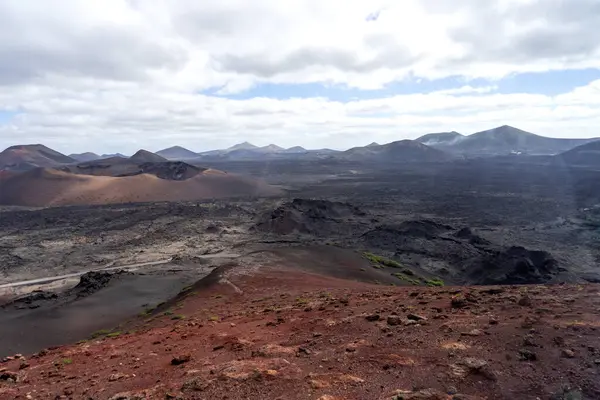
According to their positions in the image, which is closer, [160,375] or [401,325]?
[160,375]

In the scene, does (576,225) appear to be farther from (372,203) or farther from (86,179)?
(86,179)

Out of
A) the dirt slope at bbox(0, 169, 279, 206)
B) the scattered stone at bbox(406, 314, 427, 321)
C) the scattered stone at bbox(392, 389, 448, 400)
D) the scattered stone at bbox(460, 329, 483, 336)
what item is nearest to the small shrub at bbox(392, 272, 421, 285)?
the scattered stone at bbox(406, 314, 427, 321)

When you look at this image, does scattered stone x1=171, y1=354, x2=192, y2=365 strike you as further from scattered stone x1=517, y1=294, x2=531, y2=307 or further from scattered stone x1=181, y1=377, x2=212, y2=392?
scattered stone x1=517, y1=294, x2=531, y2=307

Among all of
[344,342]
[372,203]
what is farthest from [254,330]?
[372,203]

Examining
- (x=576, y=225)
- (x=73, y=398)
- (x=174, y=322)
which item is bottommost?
(x=576, y=225)

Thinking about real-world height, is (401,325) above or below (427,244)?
above

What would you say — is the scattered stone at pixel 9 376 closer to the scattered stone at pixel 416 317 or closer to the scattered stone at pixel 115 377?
the scattered stone at pixel 115 377

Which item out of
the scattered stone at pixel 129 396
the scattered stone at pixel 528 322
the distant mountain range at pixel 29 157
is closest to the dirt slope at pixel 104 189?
the scattered stone at pixel 129 396

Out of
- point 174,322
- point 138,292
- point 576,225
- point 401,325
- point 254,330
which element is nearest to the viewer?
point 401,325
